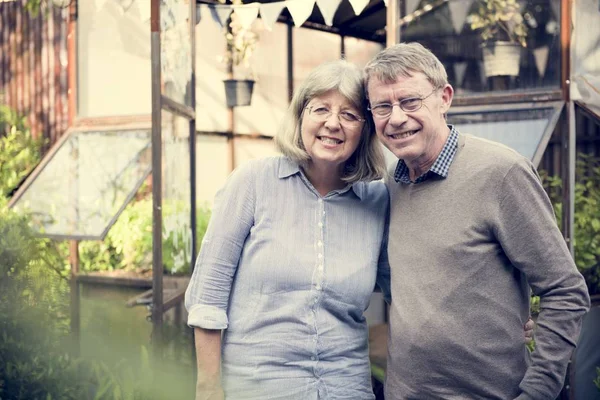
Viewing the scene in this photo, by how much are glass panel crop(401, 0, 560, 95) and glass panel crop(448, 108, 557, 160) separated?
0.55 feet

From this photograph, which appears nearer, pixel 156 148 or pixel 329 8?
pixel 156 148

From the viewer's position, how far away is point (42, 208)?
17.7 ft

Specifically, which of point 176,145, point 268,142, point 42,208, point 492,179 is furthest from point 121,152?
point 492,179

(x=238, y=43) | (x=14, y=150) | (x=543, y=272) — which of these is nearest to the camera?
(x=543, y=272)

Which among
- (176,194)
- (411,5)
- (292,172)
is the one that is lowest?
(176,194)

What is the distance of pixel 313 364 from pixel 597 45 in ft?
9.71

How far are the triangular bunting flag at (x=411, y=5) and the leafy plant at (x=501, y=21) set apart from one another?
37 centimetres

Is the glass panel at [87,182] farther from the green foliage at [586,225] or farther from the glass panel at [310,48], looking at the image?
the glass panel at [310,48]

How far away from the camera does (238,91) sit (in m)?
7.98

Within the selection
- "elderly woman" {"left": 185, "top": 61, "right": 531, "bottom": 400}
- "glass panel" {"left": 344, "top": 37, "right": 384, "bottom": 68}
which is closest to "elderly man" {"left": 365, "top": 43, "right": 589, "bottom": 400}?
"elderly woman" {"left": 185, "top": 61, "right": 531, "bottom": 400}

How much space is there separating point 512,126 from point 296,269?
243cm

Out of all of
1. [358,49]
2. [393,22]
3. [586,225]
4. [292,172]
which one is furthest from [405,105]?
[358,49]

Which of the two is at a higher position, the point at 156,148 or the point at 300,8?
the point at 300,8

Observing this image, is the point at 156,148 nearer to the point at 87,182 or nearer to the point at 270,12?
the point at 87,182
